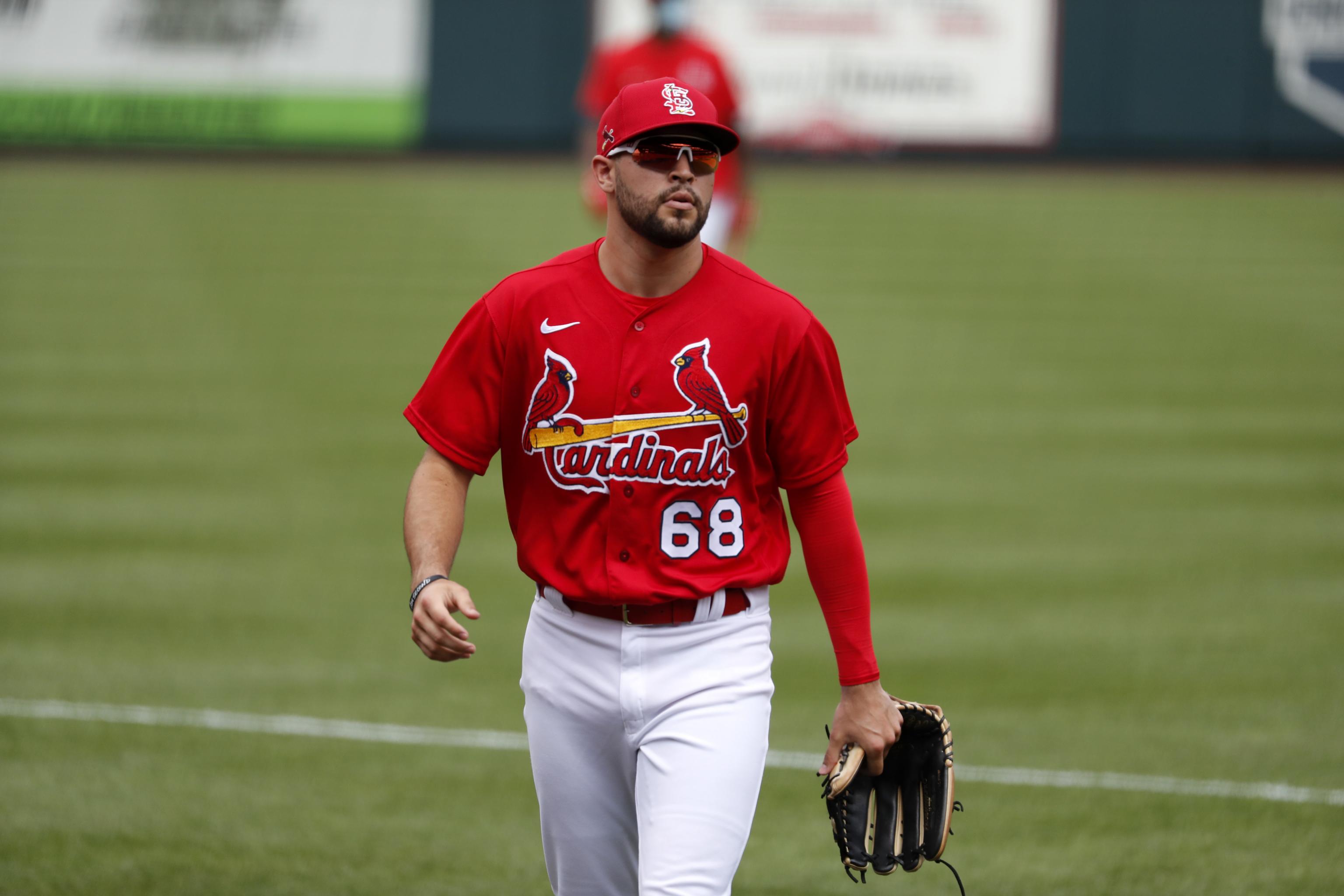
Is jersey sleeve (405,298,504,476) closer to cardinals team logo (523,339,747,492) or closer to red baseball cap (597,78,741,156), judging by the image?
cardinals team logo (523,339,747,492)

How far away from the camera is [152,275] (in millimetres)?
17312

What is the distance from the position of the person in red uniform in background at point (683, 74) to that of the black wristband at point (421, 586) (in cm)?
692

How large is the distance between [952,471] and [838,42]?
1955 centimetres

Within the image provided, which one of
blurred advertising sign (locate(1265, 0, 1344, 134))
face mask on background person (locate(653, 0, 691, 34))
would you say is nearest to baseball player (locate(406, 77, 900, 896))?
face mask on background person (locate(653, 0, 691, 34))

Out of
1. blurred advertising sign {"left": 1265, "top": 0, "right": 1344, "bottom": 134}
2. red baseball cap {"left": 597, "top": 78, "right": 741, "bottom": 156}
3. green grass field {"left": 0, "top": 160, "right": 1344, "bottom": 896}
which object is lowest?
green grass field {"left": 0, "top": 160, "right": 1344, "bottom": 896}

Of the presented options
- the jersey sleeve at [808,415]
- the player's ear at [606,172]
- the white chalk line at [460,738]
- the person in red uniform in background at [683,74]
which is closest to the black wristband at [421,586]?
the jersey sleeve at [808,415]

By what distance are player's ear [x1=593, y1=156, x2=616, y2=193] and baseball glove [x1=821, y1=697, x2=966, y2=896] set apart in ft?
4.09

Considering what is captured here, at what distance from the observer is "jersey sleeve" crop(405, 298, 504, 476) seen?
3.62 m

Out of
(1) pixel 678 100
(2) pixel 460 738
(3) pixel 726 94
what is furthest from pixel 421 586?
(3) pixel 726 94

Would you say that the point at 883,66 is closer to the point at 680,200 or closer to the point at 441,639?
the point at 680,200

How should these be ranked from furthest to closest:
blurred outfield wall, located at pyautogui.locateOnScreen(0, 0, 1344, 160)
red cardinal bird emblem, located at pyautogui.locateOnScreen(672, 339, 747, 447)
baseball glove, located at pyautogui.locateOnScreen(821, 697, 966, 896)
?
blurred outfield wall, located at pyautogui.locateOnScreen(0, 0, 1344, 160)
baseball glove, located at pyautogui.locateOnScreen(821, 697, 966, 896)
red cardinal bird emblem, located at pyautogui.locateOnScreen(672, 339, 747, 447)

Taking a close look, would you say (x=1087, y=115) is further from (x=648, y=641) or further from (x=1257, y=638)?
(x=648, y=641)

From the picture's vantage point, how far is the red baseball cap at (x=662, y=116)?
3438mm

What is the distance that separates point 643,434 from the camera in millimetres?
3564
